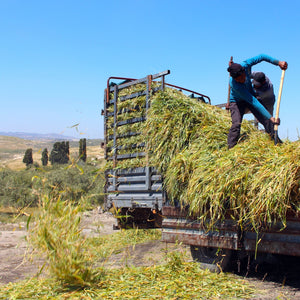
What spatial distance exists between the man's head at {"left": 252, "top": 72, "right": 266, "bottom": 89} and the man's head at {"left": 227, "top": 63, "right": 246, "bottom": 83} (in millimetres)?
Answer: 857

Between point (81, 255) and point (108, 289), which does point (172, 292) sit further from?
point (81, 255)

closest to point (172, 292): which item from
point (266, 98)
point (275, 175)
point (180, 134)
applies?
point (275, 175)

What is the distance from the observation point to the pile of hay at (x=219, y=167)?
4.04 meters

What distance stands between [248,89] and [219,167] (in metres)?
1.91

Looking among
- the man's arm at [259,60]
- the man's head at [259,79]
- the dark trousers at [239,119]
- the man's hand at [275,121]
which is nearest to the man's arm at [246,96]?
the dark trousers at [239,119]

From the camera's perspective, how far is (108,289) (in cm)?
424

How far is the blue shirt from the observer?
5.72 meters

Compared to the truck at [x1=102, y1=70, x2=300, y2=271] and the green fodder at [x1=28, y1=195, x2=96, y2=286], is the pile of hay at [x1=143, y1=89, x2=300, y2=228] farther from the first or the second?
the green fodder at [x1=28, y1=195, x2=96, y2=286]

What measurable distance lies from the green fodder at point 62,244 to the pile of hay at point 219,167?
4.90 feet

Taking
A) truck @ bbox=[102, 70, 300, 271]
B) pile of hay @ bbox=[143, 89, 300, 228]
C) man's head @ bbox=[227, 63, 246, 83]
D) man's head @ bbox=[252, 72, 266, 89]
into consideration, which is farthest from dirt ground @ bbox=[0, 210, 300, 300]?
man's head @ bbox=[252, 72, 266, 89]

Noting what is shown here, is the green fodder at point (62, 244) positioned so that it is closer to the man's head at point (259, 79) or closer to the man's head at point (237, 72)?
the man's head at point (237, 72)

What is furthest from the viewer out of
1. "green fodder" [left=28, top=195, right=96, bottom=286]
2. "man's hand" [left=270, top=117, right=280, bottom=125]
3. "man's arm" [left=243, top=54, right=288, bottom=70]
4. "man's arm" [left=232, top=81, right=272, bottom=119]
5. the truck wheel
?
"man's arm" [left=243, top=54, right=288, bottom=70]

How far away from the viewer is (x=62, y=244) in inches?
165

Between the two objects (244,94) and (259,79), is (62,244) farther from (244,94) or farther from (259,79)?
(259,79)
